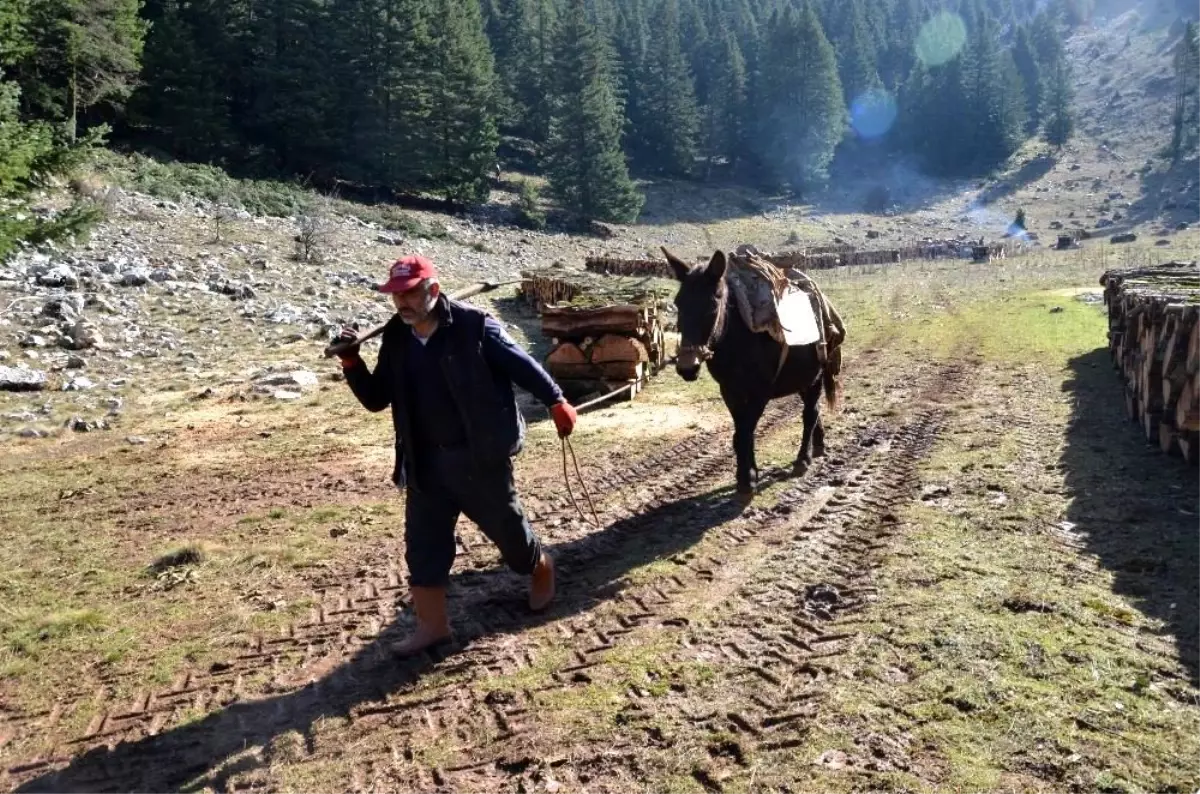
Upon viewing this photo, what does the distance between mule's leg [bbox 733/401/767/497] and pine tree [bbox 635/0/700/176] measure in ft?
212

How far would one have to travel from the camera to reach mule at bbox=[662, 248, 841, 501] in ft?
21.0

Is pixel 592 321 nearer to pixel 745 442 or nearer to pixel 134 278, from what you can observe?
pixel 745 442

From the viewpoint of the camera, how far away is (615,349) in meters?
11.9

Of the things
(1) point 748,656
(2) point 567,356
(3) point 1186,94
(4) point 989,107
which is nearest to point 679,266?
(1) point 748,656

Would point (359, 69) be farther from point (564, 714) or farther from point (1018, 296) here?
point (564, 714)

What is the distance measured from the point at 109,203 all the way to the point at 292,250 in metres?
4.69

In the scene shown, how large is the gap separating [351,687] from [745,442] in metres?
4.01

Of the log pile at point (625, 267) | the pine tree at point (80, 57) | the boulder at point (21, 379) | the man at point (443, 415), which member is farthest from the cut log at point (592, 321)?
the log pile at point (625, 267)

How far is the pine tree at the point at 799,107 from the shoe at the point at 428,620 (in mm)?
75220

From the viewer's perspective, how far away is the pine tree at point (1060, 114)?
84875 millimetres

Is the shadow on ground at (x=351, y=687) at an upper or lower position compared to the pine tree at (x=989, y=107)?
lower

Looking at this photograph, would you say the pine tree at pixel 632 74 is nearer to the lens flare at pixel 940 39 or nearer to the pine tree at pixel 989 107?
the pine tree at pixel 989 107

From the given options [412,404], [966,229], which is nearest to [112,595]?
[412,404]

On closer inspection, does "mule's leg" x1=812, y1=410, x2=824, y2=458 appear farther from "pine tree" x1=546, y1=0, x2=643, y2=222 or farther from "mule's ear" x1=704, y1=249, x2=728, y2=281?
"pine tree" x1=546, y1=0, x2=643, y2=222
